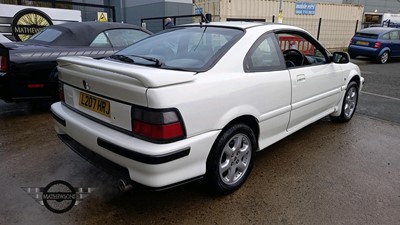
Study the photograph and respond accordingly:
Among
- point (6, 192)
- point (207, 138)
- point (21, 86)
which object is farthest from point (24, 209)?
point (21, 86)

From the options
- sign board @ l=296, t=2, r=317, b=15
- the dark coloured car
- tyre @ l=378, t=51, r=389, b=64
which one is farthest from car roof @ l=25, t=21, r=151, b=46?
sign board @ l=296, t=2, r=317, b=15

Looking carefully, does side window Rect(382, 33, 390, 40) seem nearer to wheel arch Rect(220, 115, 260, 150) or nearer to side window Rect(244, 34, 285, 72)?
side window Rect(244, 34, 285, 72)

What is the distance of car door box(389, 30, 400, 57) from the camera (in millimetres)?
13420

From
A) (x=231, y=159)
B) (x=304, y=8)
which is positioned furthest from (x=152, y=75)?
(x=304, y=8)

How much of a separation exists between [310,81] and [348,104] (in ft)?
5.49

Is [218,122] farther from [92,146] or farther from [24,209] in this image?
[24,209]

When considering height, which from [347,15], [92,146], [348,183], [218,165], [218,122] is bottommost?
[348,183]

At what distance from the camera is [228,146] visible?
275cm

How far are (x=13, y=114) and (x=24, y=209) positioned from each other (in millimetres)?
3111

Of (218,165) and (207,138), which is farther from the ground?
(207,138)

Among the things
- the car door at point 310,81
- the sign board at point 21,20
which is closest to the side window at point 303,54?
the car door at point 310,81

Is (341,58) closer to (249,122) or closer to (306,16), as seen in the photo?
(249,122)

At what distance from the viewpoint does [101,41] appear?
17.8 ft

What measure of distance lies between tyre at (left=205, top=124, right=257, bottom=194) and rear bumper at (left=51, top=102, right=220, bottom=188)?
4.8 inches
